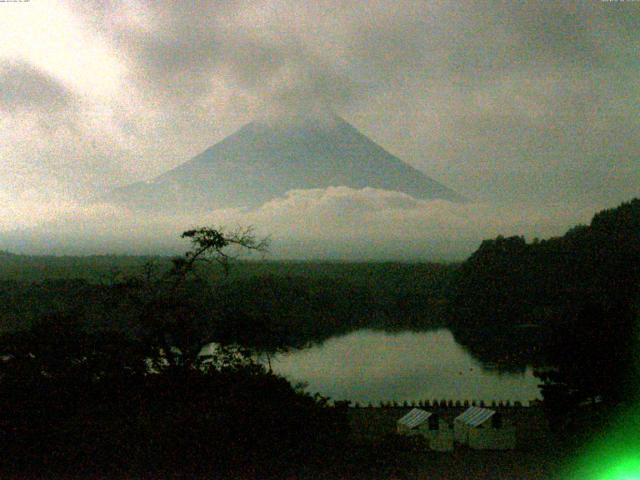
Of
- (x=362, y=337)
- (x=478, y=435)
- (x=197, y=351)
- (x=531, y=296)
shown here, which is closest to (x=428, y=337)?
(x=362, y=337)

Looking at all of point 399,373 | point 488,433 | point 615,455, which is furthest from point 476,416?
point 399,373

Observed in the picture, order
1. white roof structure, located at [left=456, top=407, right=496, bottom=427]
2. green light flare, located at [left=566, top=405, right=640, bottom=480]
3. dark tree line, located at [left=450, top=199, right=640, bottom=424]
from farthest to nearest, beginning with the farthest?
dark tree line, located at [left=450, top=199, right=640, bottom=424]
white roof structure, located at [left=456, top=407, right=496, bottom=427]
green light flare, located at [left=566, top=405, right=640, bottom=480]

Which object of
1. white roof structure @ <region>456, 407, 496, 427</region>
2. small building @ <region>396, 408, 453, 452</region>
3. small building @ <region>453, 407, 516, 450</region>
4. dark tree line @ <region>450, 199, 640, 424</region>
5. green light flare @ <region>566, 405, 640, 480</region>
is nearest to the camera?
green light flare @ <region>566, 405, 640, 480</region>

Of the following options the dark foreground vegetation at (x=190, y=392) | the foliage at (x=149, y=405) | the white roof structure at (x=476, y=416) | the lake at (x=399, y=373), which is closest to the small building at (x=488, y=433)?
the white roof structure at (x=476, y=416)

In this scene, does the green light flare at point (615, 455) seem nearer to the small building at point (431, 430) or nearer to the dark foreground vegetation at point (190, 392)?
the dark foreground vegetation at point (190, 392)

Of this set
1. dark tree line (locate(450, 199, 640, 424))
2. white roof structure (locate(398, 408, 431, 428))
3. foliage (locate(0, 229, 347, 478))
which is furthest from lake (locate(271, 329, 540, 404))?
foliage (locate(0, 229, 347, 478))

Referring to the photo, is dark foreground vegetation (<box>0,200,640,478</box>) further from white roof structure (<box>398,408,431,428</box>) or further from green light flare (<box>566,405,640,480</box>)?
white roof structure (<box>398,408,431,428</box>)

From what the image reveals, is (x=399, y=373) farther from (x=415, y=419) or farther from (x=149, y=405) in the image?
(x=149, y=405)
